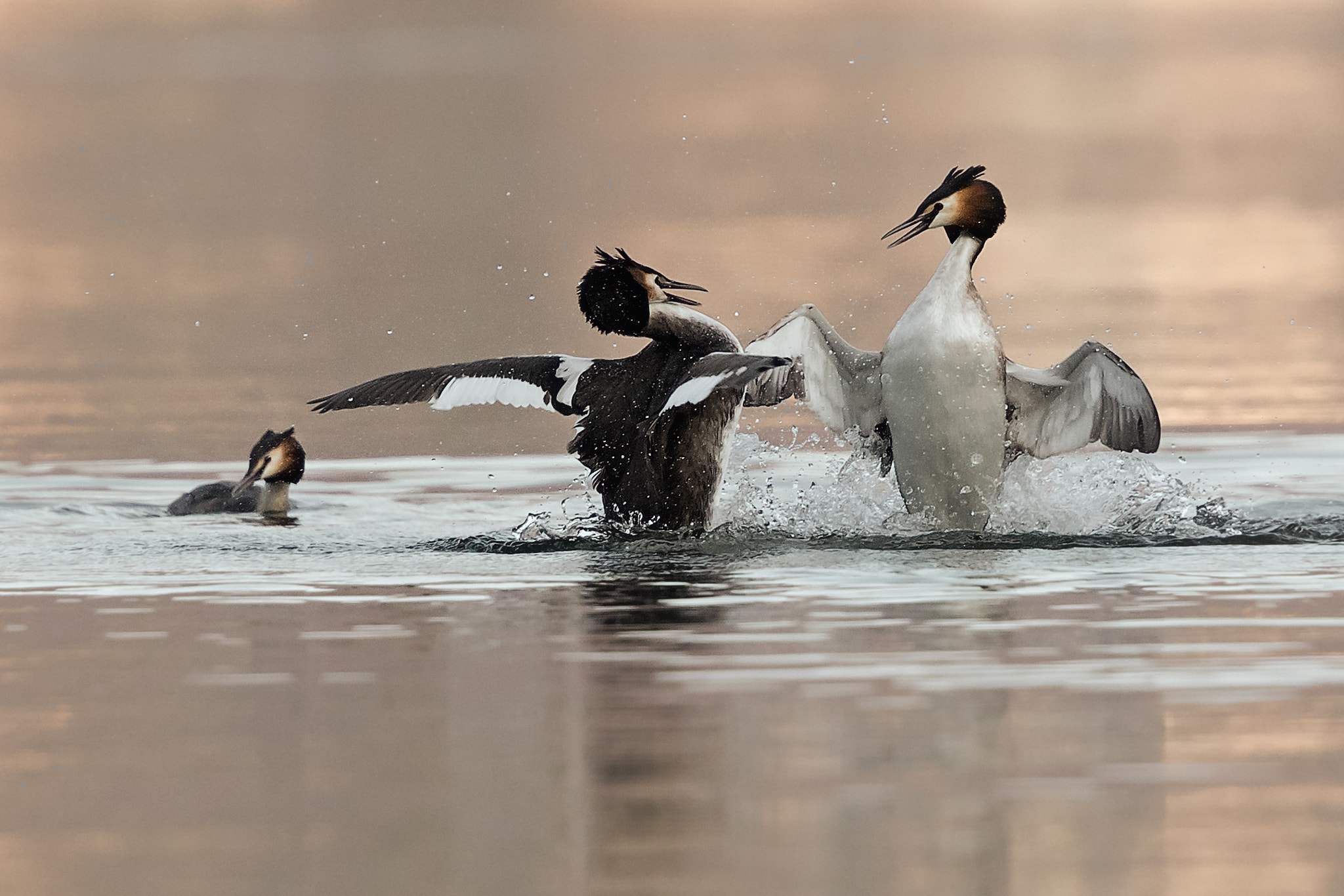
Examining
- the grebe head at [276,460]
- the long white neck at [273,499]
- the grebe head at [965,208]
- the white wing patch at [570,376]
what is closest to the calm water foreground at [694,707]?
the white wing patch at [570,376]

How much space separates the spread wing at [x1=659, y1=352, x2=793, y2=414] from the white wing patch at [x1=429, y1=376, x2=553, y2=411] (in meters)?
1.51

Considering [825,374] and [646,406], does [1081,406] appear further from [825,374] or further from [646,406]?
[646,406]

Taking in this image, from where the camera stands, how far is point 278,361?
20.3 metres

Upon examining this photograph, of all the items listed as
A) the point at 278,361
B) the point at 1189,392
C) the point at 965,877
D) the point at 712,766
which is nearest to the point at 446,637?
the point at 712,766

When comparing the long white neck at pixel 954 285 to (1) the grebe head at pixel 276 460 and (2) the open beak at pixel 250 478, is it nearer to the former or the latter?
(1) the grebe head at pixel 276 460

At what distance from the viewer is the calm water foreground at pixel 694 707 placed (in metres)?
4.29

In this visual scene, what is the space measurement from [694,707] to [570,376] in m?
5.06

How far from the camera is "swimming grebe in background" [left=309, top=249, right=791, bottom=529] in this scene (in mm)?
10031

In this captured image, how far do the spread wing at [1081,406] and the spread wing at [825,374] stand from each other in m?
0.72

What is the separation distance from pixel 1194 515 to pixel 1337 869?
20.7 feet

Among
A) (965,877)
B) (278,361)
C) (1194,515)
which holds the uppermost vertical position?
(278,361)

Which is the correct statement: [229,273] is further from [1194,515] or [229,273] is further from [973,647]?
[973,647]

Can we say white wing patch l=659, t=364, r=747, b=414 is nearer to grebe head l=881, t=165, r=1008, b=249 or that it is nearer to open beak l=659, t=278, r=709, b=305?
open beak l=659, t=278, r=709, b=305

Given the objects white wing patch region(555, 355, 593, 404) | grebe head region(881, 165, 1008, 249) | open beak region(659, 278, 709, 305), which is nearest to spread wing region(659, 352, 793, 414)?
open beak region(659, 278, 709, 305)
